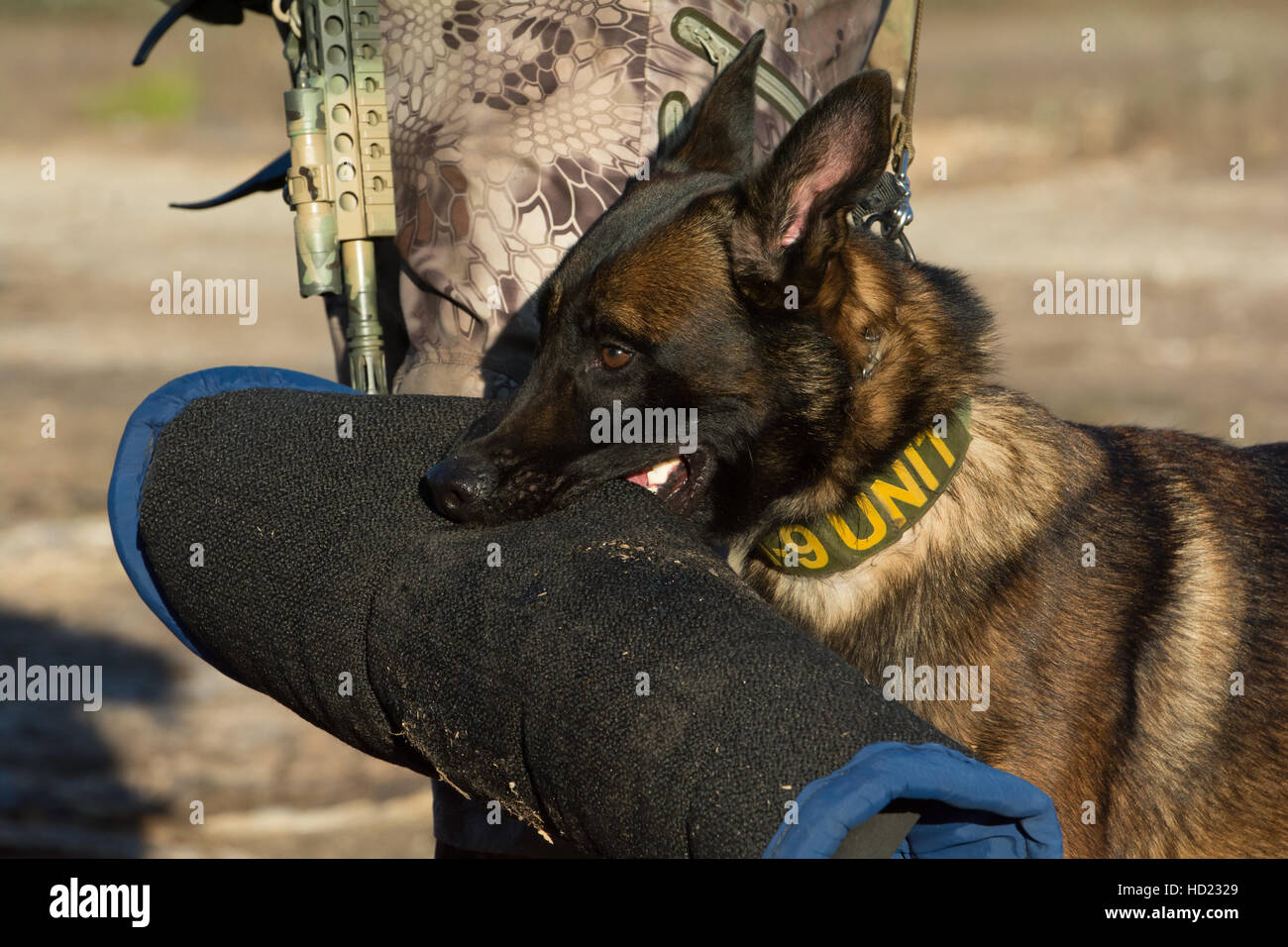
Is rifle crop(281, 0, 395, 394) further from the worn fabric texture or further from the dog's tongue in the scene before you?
the dog's tongue

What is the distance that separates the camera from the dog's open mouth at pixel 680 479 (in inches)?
105

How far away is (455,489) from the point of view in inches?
90.4

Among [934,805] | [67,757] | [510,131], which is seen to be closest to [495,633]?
[934,805]

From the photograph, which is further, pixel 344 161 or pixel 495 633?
pixel 344 161

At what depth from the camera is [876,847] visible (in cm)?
177

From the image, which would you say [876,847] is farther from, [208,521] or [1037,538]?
[208,521]

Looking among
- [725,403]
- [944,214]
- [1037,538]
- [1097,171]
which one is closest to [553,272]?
[725,403]

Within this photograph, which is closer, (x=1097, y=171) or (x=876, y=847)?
(x=876, y=847)

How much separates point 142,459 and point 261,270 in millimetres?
10899

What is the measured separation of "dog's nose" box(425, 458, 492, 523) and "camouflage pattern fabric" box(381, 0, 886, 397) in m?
0.63

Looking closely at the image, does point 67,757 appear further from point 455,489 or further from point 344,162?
A: point 455,489

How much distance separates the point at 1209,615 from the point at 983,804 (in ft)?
4.06

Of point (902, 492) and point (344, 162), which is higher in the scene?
point (344, 162)
